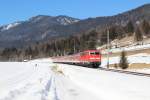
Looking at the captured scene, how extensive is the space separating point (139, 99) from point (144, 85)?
3.38ft

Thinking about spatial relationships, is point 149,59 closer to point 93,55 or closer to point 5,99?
point 93,55

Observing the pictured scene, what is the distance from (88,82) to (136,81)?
390 inches

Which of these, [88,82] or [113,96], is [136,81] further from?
[88,82]

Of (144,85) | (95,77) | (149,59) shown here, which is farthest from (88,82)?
(149,59)

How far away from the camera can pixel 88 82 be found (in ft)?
86.8

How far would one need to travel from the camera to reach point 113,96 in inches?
711

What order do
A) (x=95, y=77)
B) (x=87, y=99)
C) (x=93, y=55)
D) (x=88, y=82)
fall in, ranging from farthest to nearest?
(x=93, y=55), (x=88, y=82), (x=95, y=77), (x=87, y=99)

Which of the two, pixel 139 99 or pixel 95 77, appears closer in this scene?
pixel 139 99

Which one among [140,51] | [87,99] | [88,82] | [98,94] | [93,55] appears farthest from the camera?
[140,51]

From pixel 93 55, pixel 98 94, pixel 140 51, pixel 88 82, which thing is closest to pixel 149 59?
pixel 93 55

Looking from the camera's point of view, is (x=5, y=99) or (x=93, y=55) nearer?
(x=5, y=99)

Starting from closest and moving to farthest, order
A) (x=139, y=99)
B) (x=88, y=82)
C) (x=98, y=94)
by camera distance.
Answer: (x=139, y=99) < (x=98, y=94) < (x=88, y=82)

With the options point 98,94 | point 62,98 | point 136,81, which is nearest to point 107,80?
point 98,94

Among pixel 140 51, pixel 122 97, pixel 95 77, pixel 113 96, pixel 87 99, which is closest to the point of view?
pixel 122 97
